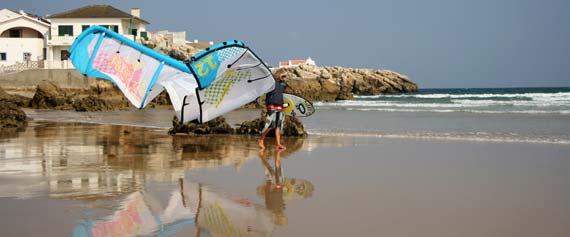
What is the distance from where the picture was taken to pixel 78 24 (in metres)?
49.2

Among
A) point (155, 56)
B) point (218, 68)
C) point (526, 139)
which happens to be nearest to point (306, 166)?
point (218, 68)

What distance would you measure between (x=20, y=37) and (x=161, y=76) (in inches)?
1784

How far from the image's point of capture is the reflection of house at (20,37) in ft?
155

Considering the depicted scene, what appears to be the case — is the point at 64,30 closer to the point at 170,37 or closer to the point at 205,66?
the point at 170,37

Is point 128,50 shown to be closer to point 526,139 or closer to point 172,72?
point 172,72

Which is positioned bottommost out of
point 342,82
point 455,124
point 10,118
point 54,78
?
point 455,124

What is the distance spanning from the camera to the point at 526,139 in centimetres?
1495

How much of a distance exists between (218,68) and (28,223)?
14.3ft

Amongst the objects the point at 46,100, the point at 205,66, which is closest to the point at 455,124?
the point at 205,66

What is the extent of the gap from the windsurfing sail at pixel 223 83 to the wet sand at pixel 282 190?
86 cm

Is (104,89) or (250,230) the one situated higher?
(104,89)

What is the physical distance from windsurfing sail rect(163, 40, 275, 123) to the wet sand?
864mm

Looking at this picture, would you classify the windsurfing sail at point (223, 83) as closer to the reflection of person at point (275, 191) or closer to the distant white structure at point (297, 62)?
the reflection of person at point (275, 191)

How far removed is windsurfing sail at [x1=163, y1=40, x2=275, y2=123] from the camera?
362 inches
